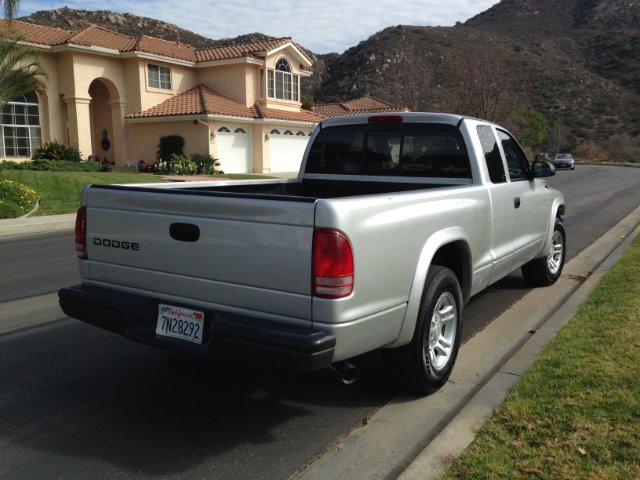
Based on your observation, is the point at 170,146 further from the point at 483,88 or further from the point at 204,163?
the point at 483,88

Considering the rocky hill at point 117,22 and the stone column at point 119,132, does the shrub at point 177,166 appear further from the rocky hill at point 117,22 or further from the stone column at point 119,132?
the rocky hill at point 117,22

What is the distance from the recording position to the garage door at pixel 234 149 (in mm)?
29250

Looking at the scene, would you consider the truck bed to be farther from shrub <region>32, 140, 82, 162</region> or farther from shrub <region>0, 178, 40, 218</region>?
shrub <region>32, 140, 82, 162</region>

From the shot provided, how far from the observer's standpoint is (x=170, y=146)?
28031 mm

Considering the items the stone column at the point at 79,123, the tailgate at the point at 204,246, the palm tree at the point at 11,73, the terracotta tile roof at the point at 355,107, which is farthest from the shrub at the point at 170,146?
the tailgate at the point at 204,246

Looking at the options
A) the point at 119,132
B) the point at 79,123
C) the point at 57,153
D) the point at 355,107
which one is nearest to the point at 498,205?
the point at 57,153

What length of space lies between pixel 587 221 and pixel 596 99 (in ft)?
234

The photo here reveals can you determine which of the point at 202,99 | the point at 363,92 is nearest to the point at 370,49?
the point at 363,92

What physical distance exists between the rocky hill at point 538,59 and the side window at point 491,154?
5419 centimetres

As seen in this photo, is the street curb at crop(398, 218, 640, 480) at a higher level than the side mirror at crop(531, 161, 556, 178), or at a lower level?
lower

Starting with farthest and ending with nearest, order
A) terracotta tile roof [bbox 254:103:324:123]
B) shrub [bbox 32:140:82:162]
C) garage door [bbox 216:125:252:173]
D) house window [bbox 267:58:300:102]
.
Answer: house window [bbox 267:58:300:102]
terracotta tile roof [bbox 254:103:324:123]
garage door [bbox 216:125:252:173]
shrub [bbox 32:140:82:162]

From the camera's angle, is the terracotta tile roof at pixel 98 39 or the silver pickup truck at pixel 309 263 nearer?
the silver pickup truck at pixel 309 263

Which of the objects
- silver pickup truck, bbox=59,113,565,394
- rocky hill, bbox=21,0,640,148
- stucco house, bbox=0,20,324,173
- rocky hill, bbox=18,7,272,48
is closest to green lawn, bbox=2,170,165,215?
stucco house, bbox=0,20,324,173

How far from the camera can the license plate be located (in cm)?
355
